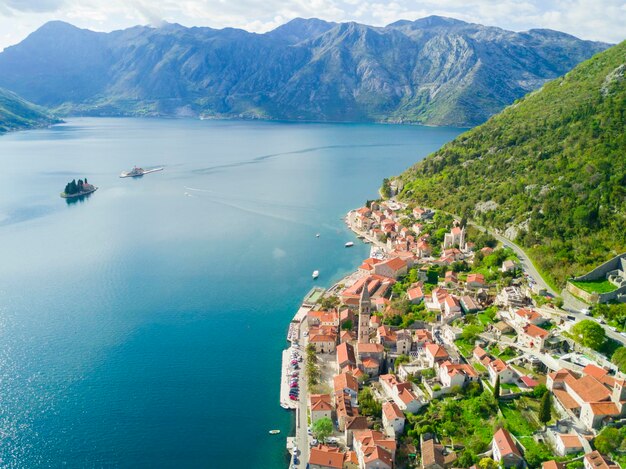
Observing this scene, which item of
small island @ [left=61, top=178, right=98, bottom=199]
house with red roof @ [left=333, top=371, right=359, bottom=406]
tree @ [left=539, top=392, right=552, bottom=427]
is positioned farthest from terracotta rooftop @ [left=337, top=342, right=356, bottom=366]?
small island @ [left=61, top=178, right=98, bottom=199]

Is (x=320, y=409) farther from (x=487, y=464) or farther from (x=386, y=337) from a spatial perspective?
(x=487, y=464)

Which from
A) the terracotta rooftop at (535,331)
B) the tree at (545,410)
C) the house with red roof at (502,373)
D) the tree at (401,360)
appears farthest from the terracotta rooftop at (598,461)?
the tree at (401,360)

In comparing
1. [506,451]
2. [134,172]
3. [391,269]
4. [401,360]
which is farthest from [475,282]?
[134,172]

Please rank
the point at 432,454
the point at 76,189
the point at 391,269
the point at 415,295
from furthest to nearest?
the point at 76,189, the point at 391,269, the point at 415,295, the point at 432,454

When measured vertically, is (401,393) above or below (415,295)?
below

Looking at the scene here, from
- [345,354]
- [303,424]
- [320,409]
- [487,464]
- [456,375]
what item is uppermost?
[456,375]

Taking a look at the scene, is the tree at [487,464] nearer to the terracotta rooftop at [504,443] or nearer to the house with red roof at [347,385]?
the terracotta rooftop at [504,443]
